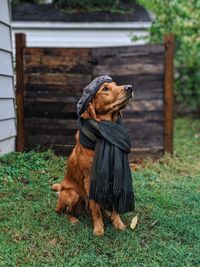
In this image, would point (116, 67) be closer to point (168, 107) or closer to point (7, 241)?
point (168, 107)

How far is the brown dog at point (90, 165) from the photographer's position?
395 cm

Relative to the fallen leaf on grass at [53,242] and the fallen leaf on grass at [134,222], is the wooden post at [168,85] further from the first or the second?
the fallen leaf on grass at [53,242]

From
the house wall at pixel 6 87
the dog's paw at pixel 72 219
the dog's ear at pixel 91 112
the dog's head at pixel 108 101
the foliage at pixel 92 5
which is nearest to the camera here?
the dog's head at pixel 108 101

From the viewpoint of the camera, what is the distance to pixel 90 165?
4.12 m

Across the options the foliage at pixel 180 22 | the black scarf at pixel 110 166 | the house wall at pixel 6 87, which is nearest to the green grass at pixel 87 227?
the black scarf at pixel 110 166

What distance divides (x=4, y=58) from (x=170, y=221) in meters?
3.36

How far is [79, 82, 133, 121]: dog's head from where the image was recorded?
3895 millimetres

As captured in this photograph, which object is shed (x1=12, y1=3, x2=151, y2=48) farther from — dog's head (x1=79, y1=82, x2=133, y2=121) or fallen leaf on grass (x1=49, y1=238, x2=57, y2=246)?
fallen leaf on grass (x1=49, y1=238, x2=57, y2=246)

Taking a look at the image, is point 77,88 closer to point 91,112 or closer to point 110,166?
point 91,112

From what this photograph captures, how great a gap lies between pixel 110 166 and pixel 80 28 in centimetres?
Answer: 738

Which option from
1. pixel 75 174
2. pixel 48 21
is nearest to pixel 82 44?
pixel 48 21

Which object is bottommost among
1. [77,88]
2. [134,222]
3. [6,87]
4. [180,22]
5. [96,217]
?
[134,222]

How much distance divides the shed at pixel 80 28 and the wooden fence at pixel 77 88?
13.3 feet

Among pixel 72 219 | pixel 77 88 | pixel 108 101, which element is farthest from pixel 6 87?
pixel 108 101
